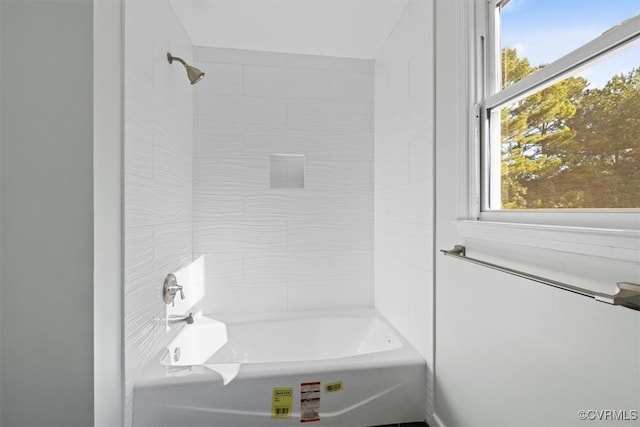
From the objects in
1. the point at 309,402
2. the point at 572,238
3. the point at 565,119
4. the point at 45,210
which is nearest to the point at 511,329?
the point at 572,238

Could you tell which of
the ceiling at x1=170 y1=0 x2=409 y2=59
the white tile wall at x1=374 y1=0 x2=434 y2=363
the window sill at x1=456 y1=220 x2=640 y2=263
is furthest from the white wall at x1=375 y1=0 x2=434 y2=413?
the window sill at x1=456 y1=220 x2=640 y2=263

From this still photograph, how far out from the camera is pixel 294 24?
2059 millimetres

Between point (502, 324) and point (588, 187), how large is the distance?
0.53 m

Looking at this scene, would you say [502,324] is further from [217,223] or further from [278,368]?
[217,223]

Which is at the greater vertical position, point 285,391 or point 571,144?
point 571,144

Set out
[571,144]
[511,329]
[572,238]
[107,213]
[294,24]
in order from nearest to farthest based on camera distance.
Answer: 1. [572,238]
2. [571,144]
3. [511,329]
4. [107,213]
5. [294,24]

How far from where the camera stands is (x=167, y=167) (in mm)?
1847

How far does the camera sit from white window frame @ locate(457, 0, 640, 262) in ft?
2.45

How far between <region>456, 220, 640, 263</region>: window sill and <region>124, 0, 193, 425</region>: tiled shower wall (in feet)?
4.83

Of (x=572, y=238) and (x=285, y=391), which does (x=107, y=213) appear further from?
(x=572, y=238)

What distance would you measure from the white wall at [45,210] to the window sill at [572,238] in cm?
143

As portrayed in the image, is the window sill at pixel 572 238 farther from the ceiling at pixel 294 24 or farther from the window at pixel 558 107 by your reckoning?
the ceiling at pixel 294 24

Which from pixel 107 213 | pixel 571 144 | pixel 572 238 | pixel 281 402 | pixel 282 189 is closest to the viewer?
pixel 572 238

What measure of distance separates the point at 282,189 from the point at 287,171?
16 cm
